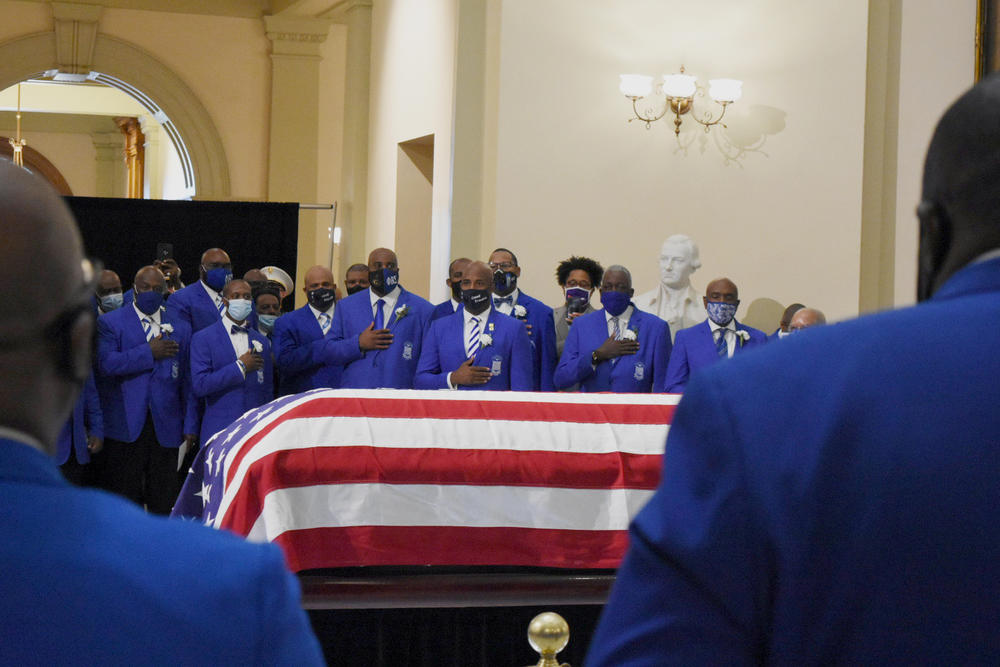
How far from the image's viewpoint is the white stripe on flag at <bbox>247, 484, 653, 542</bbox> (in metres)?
4.19

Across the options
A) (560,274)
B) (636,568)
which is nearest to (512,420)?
(636,568)

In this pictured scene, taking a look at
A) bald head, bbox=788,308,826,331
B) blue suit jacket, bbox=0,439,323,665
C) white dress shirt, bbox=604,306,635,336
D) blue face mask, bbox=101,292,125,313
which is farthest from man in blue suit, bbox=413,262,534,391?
blue suit jacket, bbox=0,439,323,665

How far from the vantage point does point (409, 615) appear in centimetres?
427

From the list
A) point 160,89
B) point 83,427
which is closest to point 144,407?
point 83,427

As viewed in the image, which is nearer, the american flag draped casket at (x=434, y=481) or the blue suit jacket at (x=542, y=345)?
the american flag draped casket at (x=434, y=481)

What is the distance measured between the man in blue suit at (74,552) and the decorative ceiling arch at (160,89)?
14996 mm

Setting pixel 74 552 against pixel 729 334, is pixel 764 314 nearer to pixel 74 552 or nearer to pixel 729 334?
pixel 729 334

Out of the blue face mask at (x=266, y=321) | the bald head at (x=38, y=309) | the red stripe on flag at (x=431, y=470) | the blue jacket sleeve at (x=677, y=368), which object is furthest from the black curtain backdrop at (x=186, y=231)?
the bald head at (x=38, y=309)

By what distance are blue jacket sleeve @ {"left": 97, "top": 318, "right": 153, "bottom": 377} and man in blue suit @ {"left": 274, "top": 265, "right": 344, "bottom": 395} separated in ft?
2.39

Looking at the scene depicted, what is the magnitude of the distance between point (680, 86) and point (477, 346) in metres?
4.01

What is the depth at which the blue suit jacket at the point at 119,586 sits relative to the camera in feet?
3.04

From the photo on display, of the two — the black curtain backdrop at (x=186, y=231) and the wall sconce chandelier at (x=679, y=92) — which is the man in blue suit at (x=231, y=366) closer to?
the wall sconce chandelier at (x=679, y=92)

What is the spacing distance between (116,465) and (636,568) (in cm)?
690

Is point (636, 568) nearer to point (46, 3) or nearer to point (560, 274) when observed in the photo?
point (560, 274)
